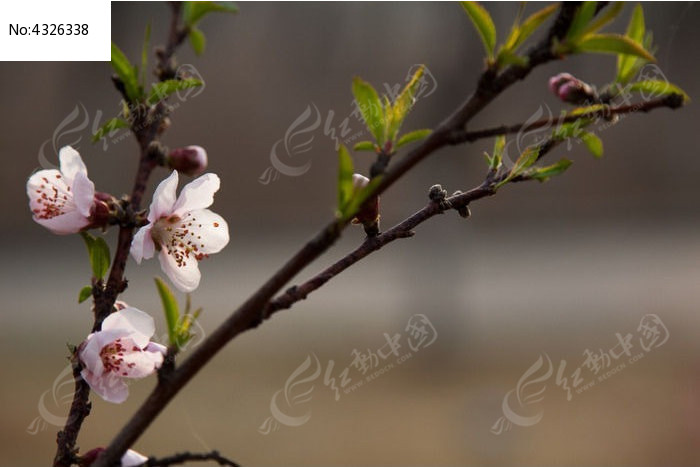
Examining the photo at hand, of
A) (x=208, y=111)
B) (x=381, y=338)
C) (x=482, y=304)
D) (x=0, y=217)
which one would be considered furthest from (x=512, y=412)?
(x=0, y=217)

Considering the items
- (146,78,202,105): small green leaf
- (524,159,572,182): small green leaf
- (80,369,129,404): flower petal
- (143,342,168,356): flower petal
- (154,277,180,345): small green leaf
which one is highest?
(146,78,202,105): small green leaf

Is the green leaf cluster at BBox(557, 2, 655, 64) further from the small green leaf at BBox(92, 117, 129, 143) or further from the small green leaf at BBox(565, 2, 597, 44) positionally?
the small green leaf at BBox(92, 117, 129, 143)

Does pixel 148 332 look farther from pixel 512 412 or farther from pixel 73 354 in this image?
pixel 512 412

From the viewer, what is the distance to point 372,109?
325 millimetres

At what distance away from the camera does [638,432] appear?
217 cm

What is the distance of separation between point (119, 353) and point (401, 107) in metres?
0.15

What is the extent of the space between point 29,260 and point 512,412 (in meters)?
2.62

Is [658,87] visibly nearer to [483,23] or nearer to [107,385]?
[483,23]

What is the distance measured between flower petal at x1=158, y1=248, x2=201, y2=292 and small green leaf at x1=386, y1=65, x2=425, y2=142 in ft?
0.38

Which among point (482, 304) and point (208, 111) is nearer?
point (482, 304)

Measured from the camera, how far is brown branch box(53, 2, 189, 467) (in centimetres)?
32

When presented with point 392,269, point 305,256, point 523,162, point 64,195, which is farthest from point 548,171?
point 392,269

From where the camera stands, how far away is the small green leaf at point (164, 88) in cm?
32

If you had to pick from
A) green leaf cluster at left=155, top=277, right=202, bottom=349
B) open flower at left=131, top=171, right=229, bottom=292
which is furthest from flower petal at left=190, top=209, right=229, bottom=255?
green leaf cluster at left=155, top=277, right=202, bottom=349
